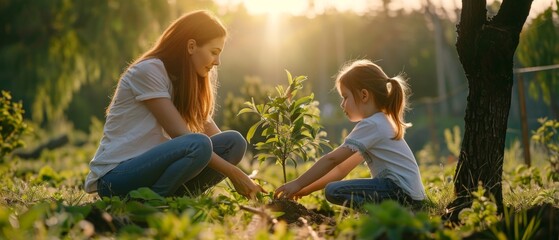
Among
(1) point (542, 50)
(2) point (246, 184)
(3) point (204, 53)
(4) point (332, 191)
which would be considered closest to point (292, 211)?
(2) point (246, 184)

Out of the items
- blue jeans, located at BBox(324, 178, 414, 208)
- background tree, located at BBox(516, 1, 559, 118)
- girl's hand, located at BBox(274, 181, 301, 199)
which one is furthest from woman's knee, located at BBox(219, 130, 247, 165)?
background tree, located at BBox(516, 1, 559, 118)

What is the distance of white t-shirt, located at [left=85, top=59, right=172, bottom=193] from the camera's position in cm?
381

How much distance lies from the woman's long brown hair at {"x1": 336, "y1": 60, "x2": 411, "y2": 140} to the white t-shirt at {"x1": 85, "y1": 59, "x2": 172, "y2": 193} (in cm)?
110

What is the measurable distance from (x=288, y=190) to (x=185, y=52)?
3.35 feet

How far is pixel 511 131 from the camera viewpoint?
7.75 meters

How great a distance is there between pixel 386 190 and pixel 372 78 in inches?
26.8

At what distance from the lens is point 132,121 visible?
3.90 metres

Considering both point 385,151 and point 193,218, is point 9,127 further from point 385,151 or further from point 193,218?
point 193,218

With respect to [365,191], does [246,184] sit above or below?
above

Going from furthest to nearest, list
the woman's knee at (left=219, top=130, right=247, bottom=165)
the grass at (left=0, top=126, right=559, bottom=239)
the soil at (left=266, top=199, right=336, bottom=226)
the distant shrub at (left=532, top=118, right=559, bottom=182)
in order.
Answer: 1. the distant shrub at (left=532, top=118, right=559, bottom=182)
2. the woman's knee at (left=219, top=130, right=247, bottom=165)
3. the soil at (left=266, top=199, right=336, bottom=226)
4. the grass at (left=0, top=126, right=559, bottom=239)

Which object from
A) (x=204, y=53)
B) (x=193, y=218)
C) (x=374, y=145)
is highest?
(x=204, y=53)

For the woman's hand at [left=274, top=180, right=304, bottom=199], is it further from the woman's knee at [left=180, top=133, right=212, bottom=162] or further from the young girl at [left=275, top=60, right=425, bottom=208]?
the woman's knee at [left=180, top=133, right=212, bottom=162]

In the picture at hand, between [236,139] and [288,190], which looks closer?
[288,190]

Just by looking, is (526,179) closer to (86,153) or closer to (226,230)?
(226,230)
